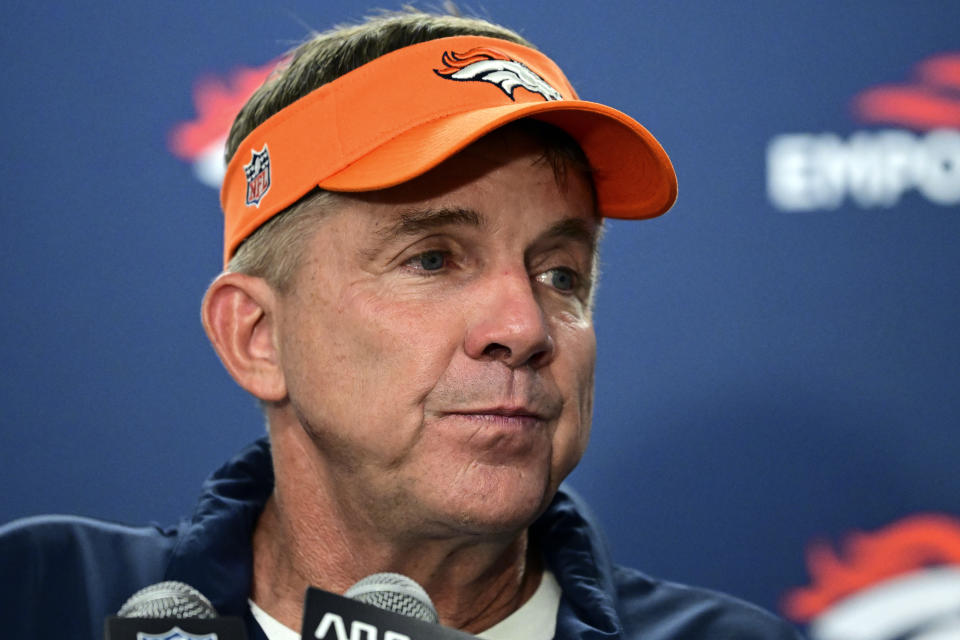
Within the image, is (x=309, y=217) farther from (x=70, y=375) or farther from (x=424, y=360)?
(x=70, y=375)

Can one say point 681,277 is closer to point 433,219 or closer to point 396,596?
point 433,219

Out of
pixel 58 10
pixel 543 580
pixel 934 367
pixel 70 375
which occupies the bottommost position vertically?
pixel 543 580

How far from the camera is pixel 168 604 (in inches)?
32.1

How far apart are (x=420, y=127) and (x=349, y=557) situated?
488 millimetres

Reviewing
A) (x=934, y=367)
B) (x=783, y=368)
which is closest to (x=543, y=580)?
(x=783, y=368)

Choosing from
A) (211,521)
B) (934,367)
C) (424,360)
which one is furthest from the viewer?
(934,367)

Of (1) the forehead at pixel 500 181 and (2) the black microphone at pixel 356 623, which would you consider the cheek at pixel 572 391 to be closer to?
(1) the forehead at pixel 500 181

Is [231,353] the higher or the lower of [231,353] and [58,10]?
the lower

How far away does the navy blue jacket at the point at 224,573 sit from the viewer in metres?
1.23

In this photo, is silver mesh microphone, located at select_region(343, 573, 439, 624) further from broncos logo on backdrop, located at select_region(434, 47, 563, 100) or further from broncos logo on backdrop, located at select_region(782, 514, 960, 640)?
broncos logo on backdrop, located at select_region(782, 514, 960, 640)

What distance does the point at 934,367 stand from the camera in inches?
69.3

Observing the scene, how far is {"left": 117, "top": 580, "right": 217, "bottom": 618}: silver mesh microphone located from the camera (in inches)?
31.5

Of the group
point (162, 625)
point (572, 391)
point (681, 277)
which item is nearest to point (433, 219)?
point (572, 391)

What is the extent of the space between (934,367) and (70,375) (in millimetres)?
1444
